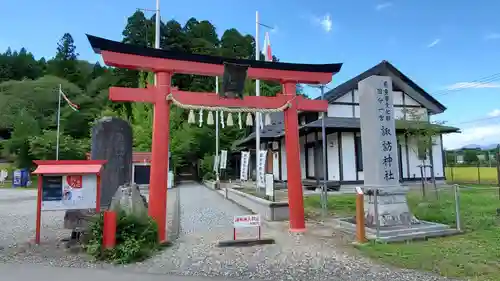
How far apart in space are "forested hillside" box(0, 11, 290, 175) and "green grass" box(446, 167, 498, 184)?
1722 cm

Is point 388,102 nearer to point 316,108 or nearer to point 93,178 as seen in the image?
point 316,108

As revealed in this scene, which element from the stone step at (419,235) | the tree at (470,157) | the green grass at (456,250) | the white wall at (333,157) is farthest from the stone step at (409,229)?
the tree at (470,157)

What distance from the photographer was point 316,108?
841 centimetres

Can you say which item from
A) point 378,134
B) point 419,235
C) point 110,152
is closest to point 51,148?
point 110,152

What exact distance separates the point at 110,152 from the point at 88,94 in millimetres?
41757

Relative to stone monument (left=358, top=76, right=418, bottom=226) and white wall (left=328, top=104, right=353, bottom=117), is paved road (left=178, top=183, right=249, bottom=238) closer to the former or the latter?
stone monument (left=358, top=76, right=418, bottom=226)

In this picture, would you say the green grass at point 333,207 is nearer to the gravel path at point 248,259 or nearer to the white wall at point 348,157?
the gravel path at point 248,259

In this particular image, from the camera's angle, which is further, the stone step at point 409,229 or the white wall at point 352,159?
the white wall at point 352,159

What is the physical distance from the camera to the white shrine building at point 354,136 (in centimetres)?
1659

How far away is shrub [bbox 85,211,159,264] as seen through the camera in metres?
5.52

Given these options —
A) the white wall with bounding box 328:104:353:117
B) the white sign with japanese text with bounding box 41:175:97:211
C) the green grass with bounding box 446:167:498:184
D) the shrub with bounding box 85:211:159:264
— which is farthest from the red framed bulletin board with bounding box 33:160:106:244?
the green grass with bounding box 446:167:498:184

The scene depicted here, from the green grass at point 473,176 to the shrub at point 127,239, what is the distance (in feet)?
65.2

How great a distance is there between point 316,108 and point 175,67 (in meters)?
3.65

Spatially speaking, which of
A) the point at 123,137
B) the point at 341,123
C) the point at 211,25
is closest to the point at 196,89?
the point at 211,25
